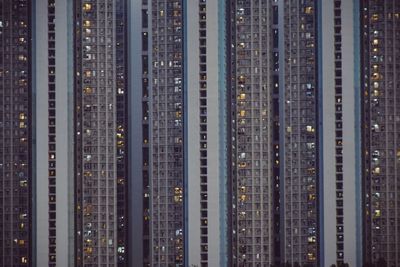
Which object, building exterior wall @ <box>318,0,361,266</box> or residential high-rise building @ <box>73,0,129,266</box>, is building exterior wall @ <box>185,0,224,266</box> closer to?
residential high-rise building @ <box>73,0,129,266</box>

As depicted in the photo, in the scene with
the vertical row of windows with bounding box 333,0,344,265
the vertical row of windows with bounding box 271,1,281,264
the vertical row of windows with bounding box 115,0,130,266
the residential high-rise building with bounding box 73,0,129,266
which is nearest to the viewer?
the vertical row of windows with bounding box 333,0,344,265

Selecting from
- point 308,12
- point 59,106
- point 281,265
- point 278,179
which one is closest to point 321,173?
point 278,179

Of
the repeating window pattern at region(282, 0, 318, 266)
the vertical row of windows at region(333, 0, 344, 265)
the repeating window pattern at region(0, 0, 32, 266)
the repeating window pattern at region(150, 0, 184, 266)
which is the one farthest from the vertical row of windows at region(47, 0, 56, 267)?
the vertical row of windows at region(333, 0, 344, 265)

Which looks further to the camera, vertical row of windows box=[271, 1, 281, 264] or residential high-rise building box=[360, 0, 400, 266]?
vertical row of windows box=[271, 1, 281, 264]

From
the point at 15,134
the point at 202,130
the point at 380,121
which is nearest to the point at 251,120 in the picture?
the point at 202,130

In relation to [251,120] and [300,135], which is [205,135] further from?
[300,135]

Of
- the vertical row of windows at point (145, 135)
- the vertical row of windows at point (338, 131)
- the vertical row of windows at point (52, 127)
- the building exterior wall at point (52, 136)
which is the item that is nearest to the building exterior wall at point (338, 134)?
the vertical row of windows at point (338, 131)
